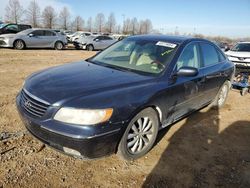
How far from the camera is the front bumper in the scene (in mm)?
2709

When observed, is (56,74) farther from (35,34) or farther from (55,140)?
(35,34)

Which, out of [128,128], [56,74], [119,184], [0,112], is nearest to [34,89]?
[56,74]

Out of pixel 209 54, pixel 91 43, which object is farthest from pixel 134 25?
pixel 209 54

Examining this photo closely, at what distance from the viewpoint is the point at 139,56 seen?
162 inches

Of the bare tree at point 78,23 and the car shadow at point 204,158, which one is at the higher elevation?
the bare tree at point 78,23

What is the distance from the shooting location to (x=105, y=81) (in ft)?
10.8

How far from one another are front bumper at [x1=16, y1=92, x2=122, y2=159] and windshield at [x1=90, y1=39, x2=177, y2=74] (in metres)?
1.32

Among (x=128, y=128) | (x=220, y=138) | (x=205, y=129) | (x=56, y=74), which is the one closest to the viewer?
(x=128, y=128)

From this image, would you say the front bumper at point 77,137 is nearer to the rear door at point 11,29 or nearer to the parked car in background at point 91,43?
the parked car in background at point 91,43

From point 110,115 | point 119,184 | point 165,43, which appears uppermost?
point 165,43

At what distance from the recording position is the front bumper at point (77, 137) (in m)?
2.71

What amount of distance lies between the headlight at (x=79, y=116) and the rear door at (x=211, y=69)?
2.55 meters

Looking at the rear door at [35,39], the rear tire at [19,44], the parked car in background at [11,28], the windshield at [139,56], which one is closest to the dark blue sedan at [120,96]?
the windshield at [139,56]

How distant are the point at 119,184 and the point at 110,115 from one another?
2.81 feet
